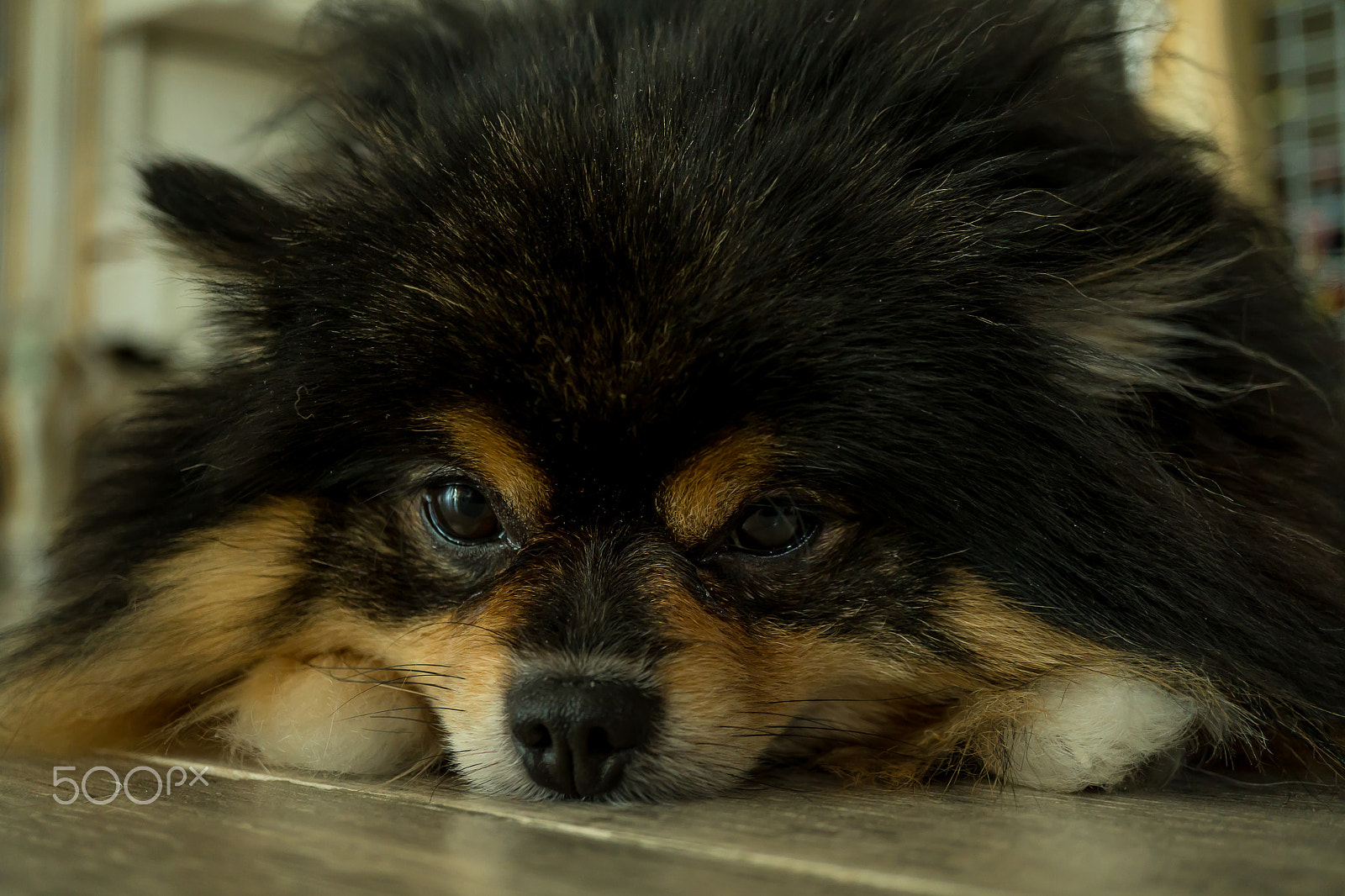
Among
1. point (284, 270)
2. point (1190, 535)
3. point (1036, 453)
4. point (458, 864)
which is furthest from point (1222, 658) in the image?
point (284, 270)

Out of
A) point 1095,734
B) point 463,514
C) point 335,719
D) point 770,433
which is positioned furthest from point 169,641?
point 1095,734

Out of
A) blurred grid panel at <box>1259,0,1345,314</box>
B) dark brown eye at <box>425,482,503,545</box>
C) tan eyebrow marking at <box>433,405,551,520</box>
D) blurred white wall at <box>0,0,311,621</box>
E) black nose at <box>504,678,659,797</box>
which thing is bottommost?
black nose at <box>504,678,659,797</box>

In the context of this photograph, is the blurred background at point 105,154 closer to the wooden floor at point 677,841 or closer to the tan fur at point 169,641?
the tan fur at point 169,641

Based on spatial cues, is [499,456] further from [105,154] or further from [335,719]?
[105,154]

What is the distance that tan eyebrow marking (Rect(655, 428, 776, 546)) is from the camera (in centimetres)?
179

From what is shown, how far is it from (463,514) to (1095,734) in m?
1.01

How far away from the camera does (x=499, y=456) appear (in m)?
1.87

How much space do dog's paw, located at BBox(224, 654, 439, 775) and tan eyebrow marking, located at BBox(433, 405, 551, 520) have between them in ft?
1.21

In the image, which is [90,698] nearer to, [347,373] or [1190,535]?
[347,373]

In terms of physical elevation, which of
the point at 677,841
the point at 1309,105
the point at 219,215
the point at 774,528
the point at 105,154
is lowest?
the point at 677,841

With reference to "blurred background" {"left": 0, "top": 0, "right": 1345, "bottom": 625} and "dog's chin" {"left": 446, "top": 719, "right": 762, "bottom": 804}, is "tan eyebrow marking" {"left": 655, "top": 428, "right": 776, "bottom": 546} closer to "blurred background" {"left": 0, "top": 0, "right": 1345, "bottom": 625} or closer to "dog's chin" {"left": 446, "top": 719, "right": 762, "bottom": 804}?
"dog's chin" {"left": 446, "top": 719, "right": 762, "bottom": 804}

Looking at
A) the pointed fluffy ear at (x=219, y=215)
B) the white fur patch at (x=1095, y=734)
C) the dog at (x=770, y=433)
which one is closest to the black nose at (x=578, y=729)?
the dog at (x=770, y=433)

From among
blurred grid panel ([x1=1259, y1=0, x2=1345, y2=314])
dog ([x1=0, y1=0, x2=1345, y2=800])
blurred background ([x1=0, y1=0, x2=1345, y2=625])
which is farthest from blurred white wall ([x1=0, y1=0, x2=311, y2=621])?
dog ([x1=0, y1=0, x2=1345, y2=800])

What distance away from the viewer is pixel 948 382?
1.81 m
